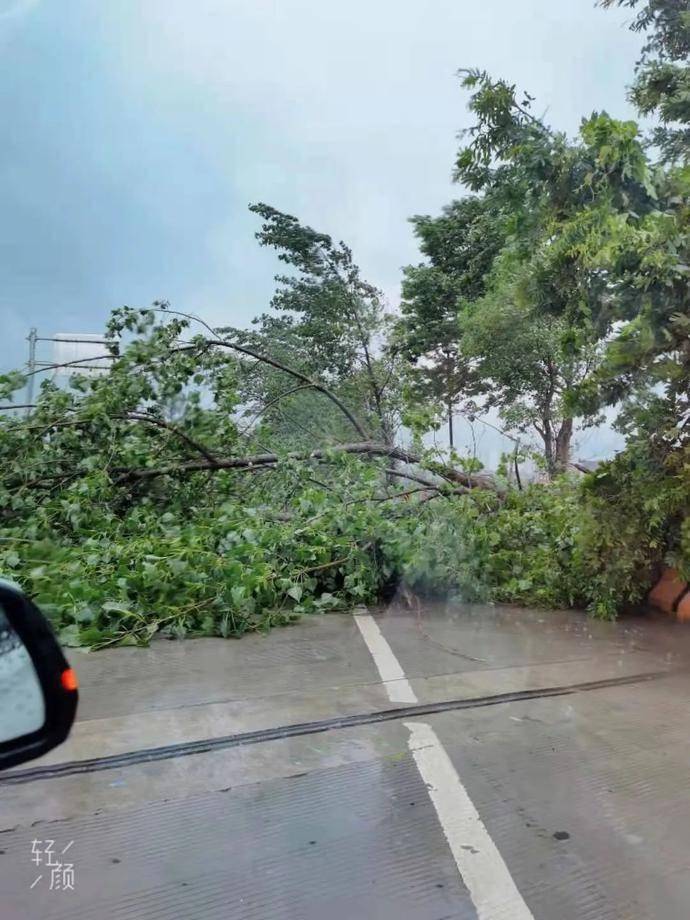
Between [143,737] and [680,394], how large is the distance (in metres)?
4.42

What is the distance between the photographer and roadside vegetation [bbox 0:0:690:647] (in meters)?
5.29

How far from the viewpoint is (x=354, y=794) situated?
2.96m

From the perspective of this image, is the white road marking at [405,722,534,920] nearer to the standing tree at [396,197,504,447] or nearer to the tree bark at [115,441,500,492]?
the tree bark at [115,441,500,492]

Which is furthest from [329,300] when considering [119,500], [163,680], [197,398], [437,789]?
[437,789]

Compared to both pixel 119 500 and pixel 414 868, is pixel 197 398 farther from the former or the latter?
pixel 414 868

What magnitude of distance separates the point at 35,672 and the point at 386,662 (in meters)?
3.50

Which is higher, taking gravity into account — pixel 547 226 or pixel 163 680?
pixel 547 226

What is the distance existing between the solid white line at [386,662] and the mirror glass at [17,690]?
267 centimetres

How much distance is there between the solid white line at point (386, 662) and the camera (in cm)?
418

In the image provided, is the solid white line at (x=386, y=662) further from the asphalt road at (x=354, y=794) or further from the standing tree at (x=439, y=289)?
the standing tree at (x=439, y=289)

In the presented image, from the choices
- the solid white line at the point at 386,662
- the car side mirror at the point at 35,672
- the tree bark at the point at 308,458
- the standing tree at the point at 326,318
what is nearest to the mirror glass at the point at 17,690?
the car side mirror at the point at 35,672

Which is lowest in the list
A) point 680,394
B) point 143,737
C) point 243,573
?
point 143,737

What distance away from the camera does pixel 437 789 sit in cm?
302

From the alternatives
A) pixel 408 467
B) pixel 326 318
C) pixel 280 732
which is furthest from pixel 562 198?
pixel 326 318
